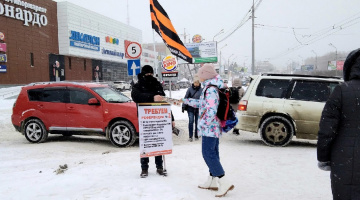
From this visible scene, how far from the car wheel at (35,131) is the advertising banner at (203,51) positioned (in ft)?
104

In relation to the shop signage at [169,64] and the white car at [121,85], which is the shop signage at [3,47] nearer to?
the white car at [121,85]

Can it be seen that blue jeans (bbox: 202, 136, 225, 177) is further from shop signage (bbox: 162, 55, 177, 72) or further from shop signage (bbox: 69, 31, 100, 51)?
shop signage (bbox: 69, 31, 100, 51)

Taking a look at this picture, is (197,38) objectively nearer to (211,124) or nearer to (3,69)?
(3,69)

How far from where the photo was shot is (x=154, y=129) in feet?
16.6

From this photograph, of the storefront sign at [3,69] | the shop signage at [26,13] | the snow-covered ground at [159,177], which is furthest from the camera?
the shop signage at [26,13]

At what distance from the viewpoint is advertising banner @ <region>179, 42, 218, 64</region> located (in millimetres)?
39406

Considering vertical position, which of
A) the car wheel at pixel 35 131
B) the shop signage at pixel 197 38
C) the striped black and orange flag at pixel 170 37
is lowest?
the car wheel at pixel 35 131

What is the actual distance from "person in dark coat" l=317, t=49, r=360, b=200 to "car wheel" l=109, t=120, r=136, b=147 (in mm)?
6133

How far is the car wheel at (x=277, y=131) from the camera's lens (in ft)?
25.2

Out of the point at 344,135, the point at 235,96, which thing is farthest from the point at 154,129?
the point at 235,96

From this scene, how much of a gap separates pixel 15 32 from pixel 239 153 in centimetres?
3444

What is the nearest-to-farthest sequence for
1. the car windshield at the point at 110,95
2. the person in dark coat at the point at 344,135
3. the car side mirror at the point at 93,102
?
the person in dark coat at the point at 344,135, the car side mirror at the point at 93,102, the car windshield at the point at 110,95

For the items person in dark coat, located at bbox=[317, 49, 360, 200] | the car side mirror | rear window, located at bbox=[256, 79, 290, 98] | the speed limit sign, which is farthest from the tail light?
person in dark coat, located at bbox=[317, 49, 360, 200]

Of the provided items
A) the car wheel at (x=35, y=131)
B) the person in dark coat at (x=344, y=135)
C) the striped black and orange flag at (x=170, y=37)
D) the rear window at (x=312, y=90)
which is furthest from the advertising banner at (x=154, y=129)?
the car wheel at (x=35, y=131)
